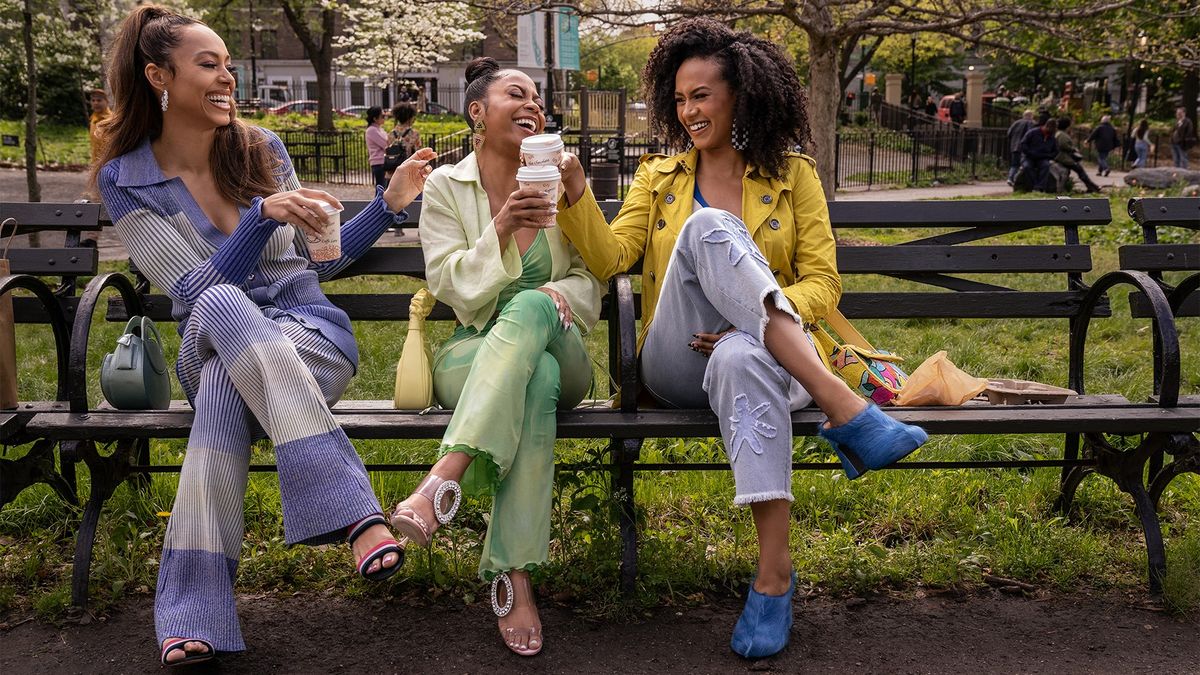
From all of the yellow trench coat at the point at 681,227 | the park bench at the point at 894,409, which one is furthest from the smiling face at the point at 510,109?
the park bench at the point at 894,409

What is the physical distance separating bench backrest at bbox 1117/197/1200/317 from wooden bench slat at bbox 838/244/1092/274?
175 millimetres

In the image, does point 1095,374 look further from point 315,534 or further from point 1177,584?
point 315,534

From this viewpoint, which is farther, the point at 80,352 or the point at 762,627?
the point at 80,352

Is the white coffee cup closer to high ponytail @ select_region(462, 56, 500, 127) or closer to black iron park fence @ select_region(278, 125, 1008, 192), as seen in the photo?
high ponytail @ select_region(462, 56, 500, 127)

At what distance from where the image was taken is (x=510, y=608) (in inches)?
120

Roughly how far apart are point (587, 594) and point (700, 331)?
863mm

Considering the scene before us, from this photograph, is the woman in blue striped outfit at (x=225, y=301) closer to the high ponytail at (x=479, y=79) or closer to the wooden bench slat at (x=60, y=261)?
the high ponytail at (x=479, y=79)

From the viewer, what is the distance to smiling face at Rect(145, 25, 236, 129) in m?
3.33

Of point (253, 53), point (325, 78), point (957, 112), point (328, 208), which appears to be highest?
point (253, 53)

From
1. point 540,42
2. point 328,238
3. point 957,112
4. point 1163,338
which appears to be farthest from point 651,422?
point 957,112

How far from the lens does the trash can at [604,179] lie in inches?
587

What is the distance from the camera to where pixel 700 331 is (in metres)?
3.23

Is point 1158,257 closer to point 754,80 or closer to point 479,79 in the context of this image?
point 754,80

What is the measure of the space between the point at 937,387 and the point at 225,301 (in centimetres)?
206
